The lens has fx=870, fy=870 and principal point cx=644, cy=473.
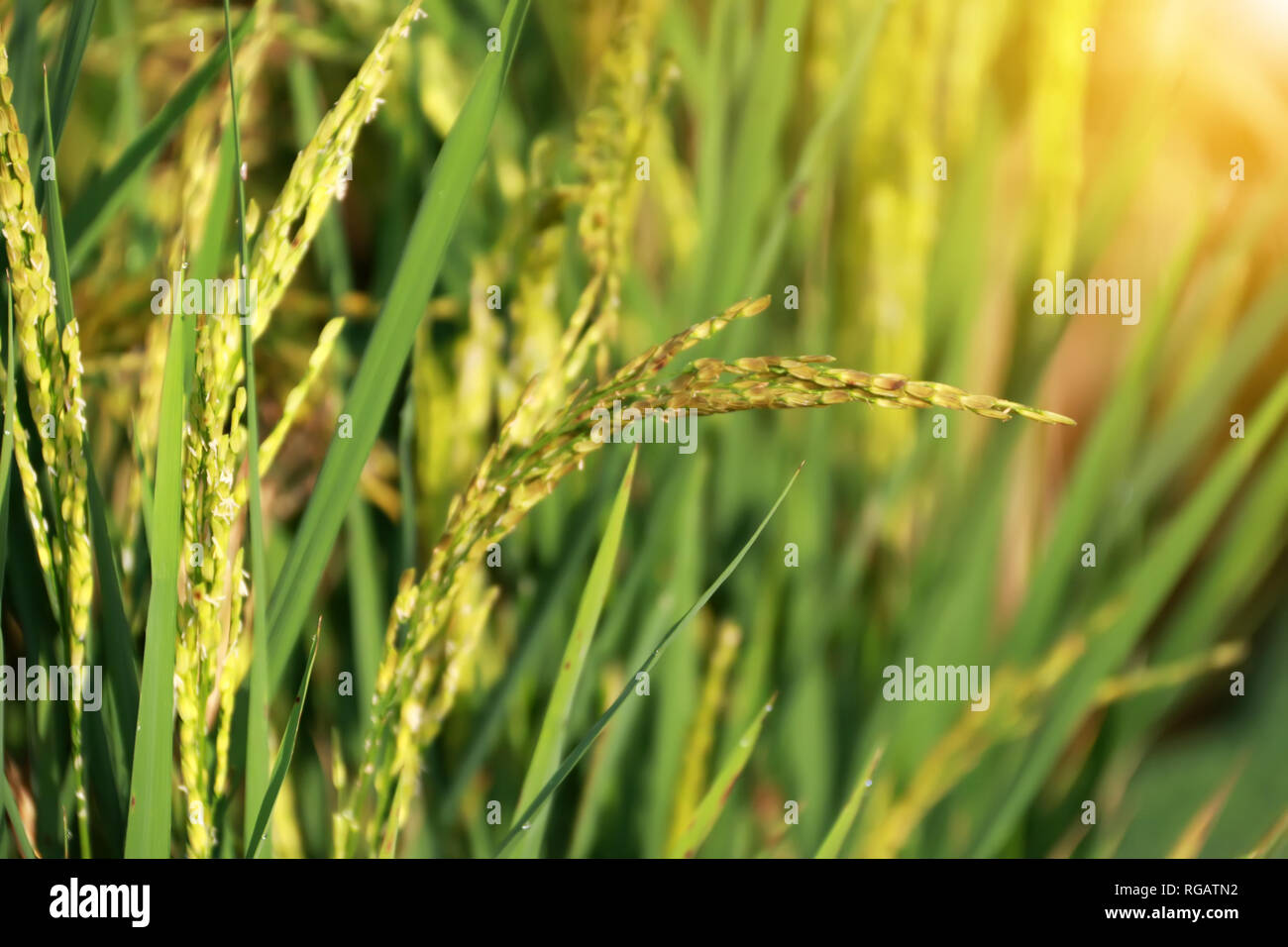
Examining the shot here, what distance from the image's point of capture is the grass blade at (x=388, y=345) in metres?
0.30

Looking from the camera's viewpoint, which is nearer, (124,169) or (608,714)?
(608,714)

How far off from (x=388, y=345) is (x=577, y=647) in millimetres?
129

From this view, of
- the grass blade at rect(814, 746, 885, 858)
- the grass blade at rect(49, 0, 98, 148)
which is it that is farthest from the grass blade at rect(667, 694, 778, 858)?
the grass blade at rect(49, 0, 98, 148)

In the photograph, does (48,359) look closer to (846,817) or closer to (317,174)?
(317,174)

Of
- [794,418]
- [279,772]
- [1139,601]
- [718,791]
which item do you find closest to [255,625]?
[279,772]

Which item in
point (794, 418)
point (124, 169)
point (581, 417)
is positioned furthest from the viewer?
point (794, 418)

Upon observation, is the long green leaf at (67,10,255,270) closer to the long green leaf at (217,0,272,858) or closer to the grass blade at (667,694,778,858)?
the long green leaf at (217,0,272,858)

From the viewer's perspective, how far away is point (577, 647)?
1.07 feet

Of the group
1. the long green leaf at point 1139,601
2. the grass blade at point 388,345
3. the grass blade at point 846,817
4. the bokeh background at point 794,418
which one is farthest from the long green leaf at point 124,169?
the long green leaf at point 1139,601

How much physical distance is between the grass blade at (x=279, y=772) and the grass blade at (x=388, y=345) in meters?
0.02

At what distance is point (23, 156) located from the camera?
276 mm
